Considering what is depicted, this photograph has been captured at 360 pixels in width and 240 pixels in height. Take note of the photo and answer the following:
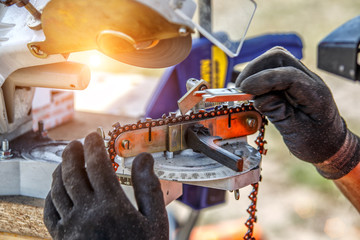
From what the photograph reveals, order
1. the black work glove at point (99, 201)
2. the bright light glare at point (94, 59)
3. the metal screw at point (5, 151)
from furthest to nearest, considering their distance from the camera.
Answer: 1. the bright light glare at point (94, 59)
2. the metal screw at point (5, 151)
3. the black work glove at point (99, 201)

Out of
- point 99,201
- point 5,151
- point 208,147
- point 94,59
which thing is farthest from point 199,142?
point 94,59

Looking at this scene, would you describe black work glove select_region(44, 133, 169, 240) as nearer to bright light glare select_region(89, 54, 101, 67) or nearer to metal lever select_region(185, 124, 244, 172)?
metal lever select_region(185, 124, 244, 172)

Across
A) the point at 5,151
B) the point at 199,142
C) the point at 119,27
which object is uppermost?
the point at 119,27

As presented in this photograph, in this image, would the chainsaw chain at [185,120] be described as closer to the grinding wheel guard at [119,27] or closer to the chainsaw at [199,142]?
the chainsaw at [199,142]

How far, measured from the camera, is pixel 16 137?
1.80 meters

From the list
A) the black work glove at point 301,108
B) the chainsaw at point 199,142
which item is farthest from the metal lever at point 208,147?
the black work glove at point 301,108

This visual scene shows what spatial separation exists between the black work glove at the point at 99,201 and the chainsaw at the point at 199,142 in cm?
14

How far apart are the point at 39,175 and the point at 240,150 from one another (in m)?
0.76

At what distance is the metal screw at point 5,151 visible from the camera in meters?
1.63

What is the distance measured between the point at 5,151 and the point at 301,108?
1113mm

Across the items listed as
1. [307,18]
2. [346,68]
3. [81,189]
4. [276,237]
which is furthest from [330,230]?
[307,18]

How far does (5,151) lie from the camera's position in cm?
164

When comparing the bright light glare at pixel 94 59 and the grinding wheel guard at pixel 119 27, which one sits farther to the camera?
the bright light glare at pixel 94 59

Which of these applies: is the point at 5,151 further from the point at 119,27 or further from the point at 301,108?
the point at 301,108
